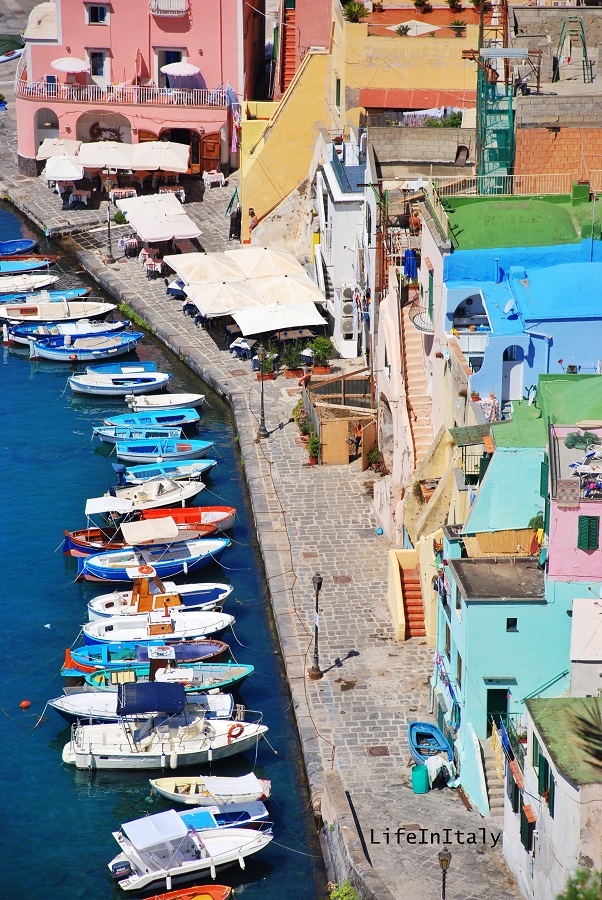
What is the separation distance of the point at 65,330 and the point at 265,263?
32.2 ft

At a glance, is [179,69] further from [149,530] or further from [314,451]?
[149,530]

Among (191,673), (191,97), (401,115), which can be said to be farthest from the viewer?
(191,97)

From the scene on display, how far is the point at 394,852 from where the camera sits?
3944 cm

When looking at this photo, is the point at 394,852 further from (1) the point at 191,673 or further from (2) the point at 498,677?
(1) the point at 191,673

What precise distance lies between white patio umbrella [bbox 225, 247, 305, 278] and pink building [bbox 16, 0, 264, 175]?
1594cm

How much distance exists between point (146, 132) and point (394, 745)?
53.3 meters

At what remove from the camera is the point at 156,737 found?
152ft

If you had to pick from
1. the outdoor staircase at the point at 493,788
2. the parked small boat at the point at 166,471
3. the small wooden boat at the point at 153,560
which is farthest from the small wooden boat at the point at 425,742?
the parked small boat at the point at 166,471

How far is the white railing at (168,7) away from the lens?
88625mm

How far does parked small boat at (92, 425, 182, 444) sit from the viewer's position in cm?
6538

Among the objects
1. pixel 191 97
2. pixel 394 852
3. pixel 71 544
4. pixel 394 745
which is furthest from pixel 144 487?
pixel 191 97

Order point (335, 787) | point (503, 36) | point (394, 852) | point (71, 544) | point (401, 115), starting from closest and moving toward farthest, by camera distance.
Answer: point (394, 852), point (335, 787), point (71, 544), point (503, 36), point (401, 115)

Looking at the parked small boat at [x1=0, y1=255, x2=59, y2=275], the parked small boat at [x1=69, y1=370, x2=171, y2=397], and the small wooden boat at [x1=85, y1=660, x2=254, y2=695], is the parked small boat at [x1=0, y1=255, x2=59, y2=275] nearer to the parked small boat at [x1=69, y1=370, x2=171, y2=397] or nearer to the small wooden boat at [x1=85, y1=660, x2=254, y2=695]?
the parked small boat at [x1=69, y1=370, x2=171, y2=397]

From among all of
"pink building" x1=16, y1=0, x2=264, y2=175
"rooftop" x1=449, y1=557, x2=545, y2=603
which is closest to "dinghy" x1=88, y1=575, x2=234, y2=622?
"rooftop" x1=449, y1=557, x2=545, y2=603
